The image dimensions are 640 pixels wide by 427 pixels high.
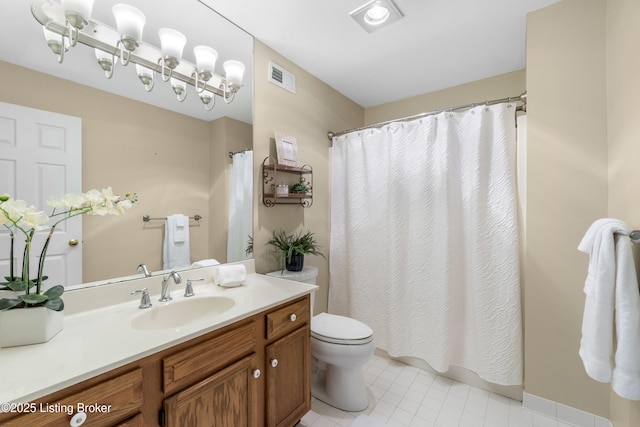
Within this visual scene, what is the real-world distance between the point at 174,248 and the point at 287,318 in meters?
0.72

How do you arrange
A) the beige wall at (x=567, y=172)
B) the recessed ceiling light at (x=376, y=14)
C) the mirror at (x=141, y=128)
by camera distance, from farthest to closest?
the recessed ceiling light at (x=376, y=14) < the beige wall at (x=567, y=172) < the mirror at (x=141, y=128)

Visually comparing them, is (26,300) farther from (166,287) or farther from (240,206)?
(240,206)

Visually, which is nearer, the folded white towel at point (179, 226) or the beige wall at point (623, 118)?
the beige wall at point (623, 118)

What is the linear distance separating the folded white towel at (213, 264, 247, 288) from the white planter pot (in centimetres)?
71

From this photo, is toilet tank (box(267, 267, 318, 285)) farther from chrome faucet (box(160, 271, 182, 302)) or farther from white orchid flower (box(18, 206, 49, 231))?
white orchid flower (box(18, 206, 49, 231))

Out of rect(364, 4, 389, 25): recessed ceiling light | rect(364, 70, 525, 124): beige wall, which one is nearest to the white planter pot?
rect(364, 4, 389, 25): recessed ceiling light

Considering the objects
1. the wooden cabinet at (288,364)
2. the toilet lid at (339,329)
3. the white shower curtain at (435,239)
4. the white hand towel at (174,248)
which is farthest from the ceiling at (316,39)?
the toilet lid at (339,329)

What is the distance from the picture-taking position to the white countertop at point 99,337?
691mm

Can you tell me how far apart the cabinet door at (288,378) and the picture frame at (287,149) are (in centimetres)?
115

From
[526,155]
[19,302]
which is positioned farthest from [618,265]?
[19,302]

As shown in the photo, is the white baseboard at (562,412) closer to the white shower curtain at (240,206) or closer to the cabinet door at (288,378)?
the cabinet door at (288,378)

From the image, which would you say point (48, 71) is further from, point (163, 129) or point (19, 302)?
point (19, 302)

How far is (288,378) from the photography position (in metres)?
1.35

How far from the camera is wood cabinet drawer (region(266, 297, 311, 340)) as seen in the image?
4.16ft
